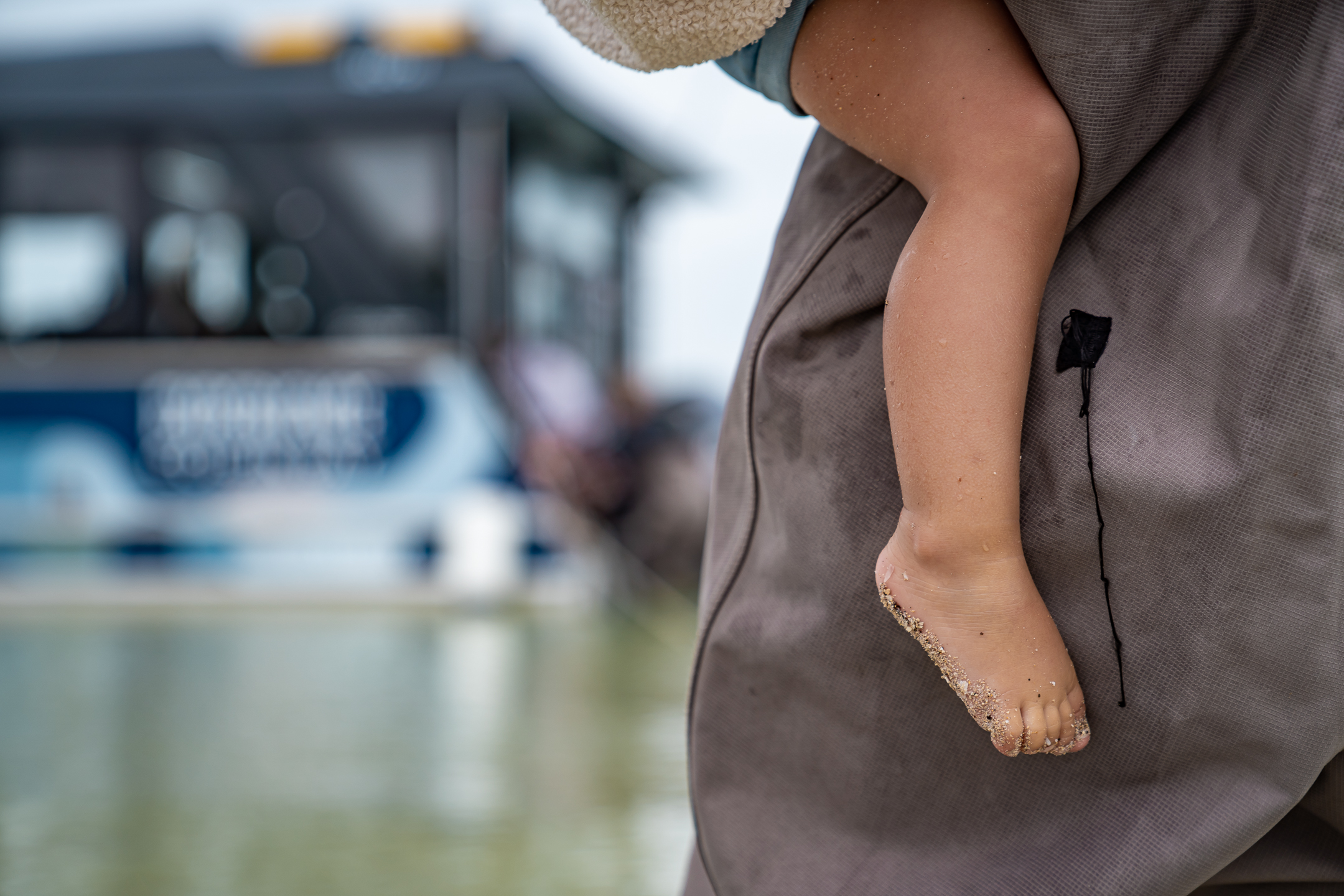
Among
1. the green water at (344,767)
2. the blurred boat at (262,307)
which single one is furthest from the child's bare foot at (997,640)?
the blurred boat at (262,307)

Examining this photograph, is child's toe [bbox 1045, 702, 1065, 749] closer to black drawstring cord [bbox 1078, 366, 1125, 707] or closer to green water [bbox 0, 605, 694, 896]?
black drawstring cord [bbox 1078, 366, 1125, 707]

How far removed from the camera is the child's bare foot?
20.7 inches

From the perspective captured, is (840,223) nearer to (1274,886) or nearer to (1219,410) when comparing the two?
(1219,410)

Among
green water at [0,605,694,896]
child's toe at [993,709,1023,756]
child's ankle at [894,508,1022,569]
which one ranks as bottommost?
green water at [0,605,694,896]

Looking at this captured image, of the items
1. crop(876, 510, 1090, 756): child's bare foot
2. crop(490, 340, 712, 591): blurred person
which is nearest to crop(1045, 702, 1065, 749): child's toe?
crop(876, 510, 1090, 756): child's bare foot

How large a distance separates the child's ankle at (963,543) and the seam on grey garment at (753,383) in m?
0.13

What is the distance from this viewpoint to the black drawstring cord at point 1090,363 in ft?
1.75

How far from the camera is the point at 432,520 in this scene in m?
4.80

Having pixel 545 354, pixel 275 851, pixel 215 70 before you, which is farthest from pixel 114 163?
pixel 275 851

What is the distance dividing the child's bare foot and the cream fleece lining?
0.24 m

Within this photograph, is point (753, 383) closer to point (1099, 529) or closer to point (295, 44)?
point (1099, 529)

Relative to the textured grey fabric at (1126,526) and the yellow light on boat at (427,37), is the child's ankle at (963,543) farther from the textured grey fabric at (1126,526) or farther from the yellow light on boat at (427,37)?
the yellow light on boat at (427,37)

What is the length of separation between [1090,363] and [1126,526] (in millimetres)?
77

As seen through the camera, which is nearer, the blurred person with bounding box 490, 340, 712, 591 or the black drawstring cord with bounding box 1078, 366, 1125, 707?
the black drawstring cord with bounding box 1078, 366, 1125, 707
